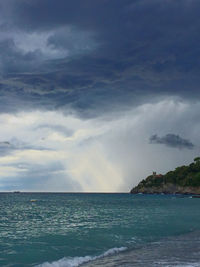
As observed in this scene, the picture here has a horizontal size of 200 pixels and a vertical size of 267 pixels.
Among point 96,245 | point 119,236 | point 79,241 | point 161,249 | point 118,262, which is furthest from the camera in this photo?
point 119,236

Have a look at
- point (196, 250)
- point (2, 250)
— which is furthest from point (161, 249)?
point (2, 250)

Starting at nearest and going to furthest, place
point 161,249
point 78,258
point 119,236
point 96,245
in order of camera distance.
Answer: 1. point 78,258
2. point 161,249
3. point 96,245
4. point 119,236

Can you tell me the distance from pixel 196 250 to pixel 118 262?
7.12 meters

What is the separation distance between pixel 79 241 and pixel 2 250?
7.46 metres

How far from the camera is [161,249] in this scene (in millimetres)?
24516

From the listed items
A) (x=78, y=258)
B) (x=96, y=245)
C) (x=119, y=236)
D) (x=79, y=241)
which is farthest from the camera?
(x=119, y=236)

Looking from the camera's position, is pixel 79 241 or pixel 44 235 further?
pixel 44 235

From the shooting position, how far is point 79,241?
29.8 m

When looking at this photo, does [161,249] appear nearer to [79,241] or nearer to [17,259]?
[79,241]

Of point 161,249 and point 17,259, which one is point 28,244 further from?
point 161,249

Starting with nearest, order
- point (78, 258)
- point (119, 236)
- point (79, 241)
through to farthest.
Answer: point (78, 258) → point (79, 241) → point (119, 236)

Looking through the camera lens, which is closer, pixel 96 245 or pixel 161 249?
pixel 161 249

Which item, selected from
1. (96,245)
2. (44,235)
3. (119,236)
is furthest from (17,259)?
(119,236)

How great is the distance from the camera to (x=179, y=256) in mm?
21141
